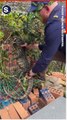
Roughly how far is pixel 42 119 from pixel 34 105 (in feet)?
0.72

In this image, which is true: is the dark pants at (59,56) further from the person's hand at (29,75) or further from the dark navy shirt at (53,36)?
the person's hand at (29,75)

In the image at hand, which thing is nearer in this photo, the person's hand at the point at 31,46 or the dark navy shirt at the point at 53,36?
the dark navy shirt at the point at 53,36

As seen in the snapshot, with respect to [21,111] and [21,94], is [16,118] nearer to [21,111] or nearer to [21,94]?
[21,111]

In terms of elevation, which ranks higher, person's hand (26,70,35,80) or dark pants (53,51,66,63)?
dark pants (53,51,66,63)

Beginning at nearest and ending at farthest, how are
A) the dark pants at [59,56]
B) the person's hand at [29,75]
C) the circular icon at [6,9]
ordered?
1. the circular icon at [6,9]
2. the dark pants at [59,56]
3. the person's hand at [29,75]

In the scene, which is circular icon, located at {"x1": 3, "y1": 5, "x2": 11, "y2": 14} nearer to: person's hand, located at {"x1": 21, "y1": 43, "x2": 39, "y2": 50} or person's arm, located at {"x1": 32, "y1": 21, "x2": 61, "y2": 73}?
person's arm, located at {"x1": 32, "y1": 21, "x2": 61, "y2": 73}

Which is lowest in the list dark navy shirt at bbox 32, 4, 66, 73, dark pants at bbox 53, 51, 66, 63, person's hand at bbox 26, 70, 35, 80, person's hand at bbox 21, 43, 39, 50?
person's hand at bbox 26, 70, 35, 80

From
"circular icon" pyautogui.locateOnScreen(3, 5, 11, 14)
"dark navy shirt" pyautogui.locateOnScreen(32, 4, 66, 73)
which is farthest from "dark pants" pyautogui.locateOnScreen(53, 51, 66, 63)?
"circular icon" pyautogui.locateOnScreen(3, 5, 11, 14)

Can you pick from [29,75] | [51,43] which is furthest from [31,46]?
[51,43]

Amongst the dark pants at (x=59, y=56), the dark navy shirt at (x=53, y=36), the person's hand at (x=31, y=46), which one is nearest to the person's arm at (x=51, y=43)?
the dark navy shirt at (x=53, y=36)

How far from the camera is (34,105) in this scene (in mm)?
2182

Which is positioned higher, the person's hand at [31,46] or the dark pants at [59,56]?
the person's hand at [31,46]

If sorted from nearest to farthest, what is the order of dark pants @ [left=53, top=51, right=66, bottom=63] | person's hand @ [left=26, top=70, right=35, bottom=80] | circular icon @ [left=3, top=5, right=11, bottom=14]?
circular icon @ [left=3, top=5, right=11, bottom=14], dark pants @ [left=53, top=51, right=66, bottom=63], person's hand @ [left=26, top=70, right=35, bottom=80]

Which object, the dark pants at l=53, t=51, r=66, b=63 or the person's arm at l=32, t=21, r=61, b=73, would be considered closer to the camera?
the person's arm at l=32, t=21, r=61, b=73
